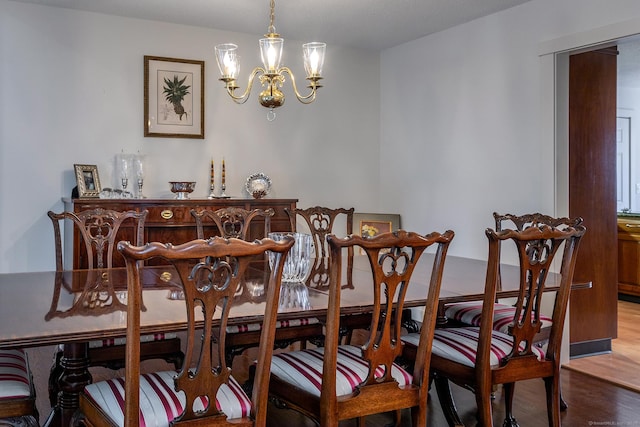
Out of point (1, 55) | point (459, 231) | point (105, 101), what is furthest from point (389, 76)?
point (1, 55)

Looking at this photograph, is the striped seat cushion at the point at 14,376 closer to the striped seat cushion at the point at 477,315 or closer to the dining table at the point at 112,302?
the dining table at the point at 112,302

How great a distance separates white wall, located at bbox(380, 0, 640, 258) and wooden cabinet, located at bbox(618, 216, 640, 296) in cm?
226

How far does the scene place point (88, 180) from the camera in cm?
427

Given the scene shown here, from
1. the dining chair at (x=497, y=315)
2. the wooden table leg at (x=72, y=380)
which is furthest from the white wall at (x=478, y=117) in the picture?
the wooden table leg at (x=72, y=380)

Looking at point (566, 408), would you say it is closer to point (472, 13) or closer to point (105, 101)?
point (472, 13)

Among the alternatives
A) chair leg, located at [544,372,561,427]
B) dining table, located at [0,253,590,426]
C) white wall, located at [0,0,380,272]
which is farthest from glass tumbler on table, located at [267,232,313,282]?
white wall, located at [0,0,380,272]

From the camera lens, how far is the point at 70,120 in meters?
4.34

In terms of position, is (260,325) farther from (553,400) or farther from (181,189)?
(181,189)

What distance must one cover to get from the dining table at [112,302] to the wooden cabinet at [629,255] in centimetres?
364

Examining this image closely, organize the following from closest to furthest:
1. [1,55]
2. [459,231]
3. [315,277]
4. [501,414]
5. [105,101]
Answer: [315,277] → [501,414] → [1,55] → [105,101] → [459,231]

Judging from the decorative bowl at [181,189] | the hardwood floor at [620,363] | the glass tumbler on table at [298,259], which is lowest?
the hardwood floor at [620,363]

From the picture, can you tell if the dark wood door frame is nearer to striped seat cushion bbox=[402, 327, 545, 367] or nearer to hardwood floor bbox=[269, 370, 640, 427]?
hardwood floor bbox=[269, 370, 640, 427]

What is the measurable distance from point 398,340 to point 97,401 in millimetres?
932

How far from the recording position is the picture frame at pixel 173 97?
4.60m
